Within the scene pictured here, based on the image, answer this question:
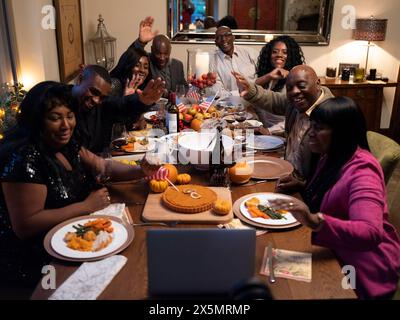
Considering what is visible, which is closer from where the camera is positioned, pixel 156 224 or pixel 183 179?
pixel 156 224

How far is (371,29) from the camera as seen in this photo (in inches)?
152

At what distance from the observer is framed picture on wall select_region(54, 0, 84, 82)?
126 inches

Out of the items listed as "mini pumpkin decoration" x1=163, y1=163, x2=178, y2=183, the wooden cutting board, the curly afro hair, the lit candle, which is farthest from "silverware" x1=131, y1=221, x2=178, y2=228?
the curly afro hair

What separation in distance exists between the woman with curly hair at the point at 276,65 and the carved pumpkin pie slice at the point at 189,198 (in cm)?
143

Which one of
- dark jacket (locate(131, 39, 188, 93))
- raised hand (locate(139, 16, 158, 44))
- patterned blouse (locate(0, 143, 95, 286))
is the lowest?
patterned blouse (locate(0, 143, 95, 286))

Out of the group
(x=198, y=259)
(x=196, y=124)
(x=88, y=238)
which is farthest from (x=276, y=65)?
(x=198, y=259)

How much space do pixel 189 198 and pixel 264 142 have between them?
0.81m

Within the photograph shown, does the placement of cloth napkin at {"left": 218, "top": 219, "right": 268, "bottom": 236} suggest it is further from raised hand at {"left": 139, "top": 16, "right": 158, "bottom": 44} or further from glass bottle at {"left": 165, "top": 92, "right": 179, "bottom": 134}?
raised hand at {"left": 139, "top": 16, "right": 158, "bottom": 44}

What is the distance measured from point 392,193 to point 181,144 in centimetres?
85

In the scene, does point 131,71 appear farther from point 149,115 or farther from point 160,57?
point 160,57

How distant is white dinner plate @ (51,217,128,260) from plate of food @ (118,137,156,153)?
2.24 feet

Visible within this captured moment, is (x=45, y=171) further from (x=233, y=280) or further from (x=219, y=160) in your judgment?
(x=233, y=280)

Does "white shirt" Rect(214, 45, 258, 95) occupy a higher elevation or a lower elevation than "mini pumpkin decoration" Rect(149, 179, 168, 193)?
higher

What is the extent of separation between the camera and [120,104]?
7.07ft
